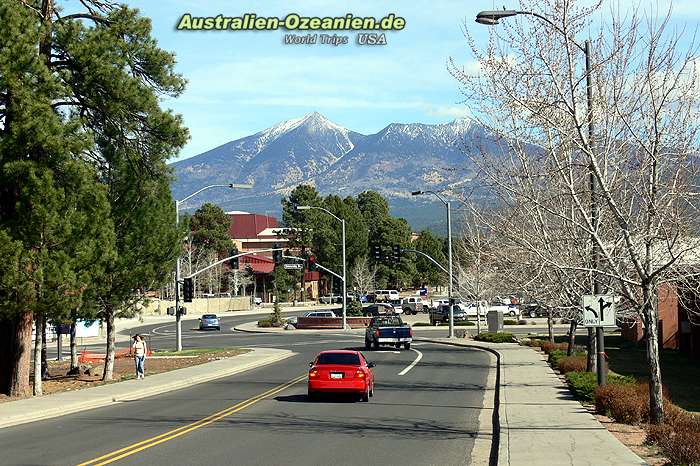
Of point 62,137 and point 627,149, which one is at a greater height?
point 62,137

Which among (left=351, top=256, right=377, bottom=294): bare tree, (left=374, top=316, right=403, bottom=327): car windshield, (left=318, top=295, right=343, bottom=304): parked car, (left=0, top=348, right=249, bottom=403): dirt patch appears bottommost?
(left=0, top=348, right=249, bottom=403): dirt patch

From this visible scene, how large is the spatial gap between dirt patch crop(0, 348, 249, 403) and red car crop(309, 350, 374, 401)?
9794 mm

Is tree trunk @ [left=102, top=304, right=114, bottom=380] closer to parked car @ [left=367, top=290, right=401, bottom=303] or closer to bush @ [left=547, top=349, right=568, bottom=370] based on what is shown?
bush @ [left=547, top=349, right=568, bottom=370]

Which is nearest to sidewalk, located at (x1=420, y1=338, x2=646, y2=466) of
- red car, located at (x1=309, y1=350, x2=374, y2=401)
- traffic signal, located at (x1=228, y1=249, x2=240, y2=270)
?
red car, located at (x1=309, y1=350, x2=374, y2=401)

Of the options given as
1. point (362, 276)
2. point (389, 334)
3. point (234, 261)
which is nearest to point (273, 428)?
point (389, 334)

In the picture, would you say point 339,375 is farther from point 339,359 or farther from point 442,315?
point 442,315

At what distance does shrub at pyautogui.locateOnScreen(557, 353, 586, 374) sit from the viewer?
103 feet

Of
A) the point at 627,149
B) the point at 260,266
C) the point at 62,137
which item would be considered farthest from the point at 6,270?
the point at 260,266

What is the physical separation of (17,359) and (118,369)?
13325 millimetres

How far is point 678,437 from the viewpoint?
13977mm

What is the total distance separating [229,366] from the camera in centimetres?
4084

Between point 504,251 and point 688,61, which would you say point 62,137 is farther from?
point 688,61

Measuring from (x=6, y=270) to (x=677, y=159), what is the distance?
19.0 meters

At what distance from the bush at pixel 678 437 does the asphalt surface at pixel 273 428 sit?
10.9 feet
